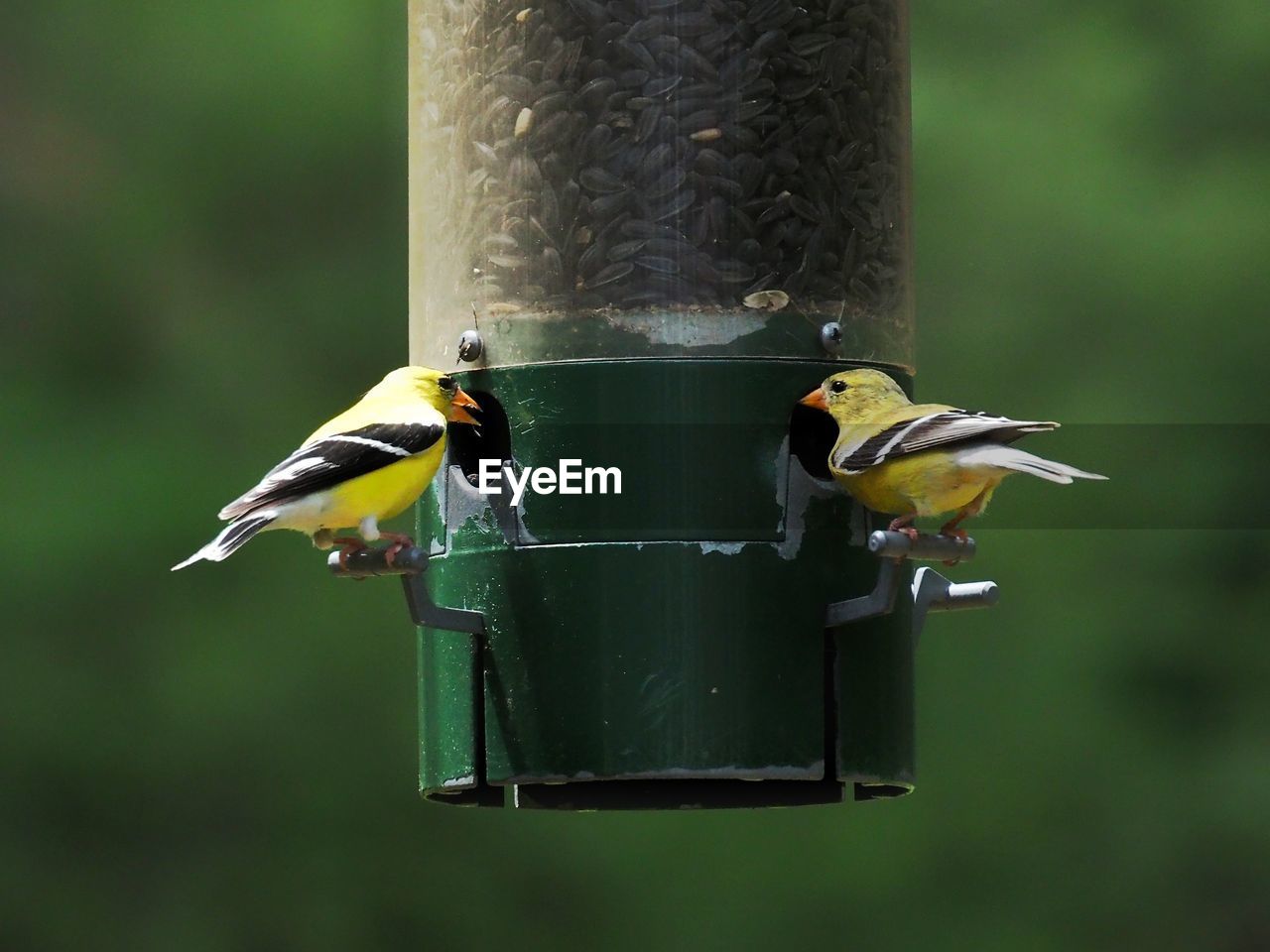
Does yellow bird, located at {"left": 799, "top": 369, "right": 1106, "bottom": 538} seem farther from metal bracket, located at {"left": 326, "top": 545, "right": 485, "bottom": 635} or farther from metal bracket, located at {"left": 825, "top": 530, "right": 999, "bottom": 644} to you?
metal bracket, located at {"left": 326, "top": 545, "right": 485, "bottom": 635}

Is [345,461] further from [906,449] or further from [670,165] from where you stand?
[906,449]

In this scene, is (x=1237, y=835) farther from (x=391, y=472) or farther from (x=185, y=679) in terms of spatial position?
(x=391, y=472)

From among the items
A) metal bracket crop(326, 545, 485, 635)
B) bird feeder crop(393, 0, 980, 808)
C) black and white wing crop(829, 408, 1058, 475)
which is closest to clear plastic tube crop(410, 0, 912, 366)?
bird feeder crop(393, 0, 980, 808)

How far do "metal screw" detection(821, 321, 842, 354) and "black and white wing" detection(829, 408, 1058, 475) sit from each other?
0.84 ft

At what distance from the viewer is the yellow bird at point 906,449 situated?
20.3ft

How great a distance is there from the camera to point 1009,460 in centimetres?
618

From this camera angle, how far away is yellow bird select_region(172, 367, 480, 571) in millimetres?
6285

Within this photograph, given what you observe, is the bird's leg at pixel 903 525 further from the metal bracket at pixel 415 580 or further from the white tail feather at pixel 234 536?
the white tail feather at pixel 234 536

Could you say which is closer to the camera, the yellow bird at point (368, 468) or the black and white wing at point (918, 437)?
the black and white wing at point (918, 437)

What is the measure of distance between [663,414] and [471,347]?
1.73ft

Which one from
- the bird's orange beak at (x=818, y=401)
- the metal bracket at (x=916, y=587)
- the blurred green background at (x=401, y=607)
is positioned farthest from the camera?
the blurred green background at (x=401, y=607)

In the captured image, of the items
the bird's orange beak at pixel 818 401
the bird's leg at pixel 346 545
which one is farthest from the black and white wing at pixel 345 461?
the bird's orange beak at pixel 818 401

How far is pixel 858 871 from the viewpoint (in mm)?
11117

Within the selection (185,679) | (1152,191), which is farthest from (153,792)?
(1152,191)
